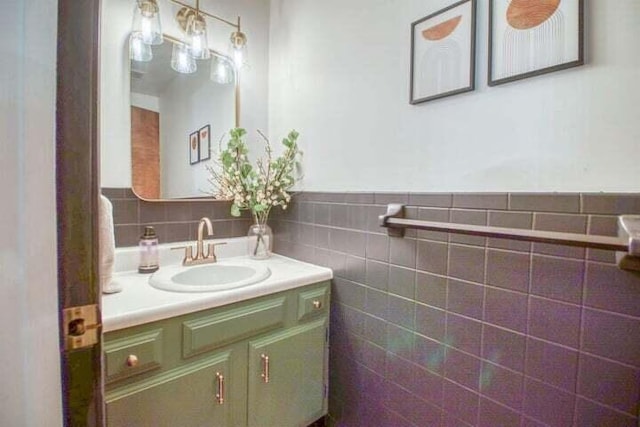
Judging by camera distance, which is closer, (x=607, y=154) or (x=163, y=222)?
(x=607, y=154)

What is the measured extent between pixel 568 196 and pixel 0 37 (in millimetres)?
1080

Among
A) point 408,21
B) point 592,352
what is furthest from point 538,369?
point 408,21

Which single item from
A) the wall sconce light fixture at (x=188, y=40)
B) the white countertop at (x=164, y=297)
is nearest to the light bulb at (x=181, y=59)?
the wall sconce light fixture at (x=188, y=40)

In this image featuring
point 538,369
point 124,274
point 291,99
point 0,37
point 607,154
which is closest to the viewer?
point 0,37

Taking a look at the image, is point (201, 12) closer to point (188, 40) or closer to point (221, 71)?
→ point (188, 40)

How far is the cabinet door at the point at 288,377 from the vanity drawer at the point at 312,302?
5cm

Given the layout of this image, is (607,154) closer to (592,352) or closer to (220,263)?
(592,352)

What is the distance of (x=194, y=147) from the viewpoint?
1.43m

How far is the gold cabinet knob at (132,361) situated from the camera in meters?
0.81

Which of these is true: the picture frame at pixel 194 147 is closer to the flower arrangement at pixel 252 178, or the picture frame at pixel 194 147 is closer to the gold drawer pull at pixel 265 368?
the flower arrangement at pixel 252 178

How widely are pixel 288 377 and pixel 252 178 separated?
864 mm

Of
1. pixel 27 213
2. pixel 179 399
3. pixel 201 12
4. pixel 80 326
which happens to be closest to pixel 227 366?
pixel 179 399

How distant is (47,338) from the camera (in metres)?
0.43

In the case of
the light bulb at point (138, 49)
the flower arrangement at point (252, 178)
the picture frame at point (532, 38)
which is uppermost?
the light bulb at point (138, 49)
